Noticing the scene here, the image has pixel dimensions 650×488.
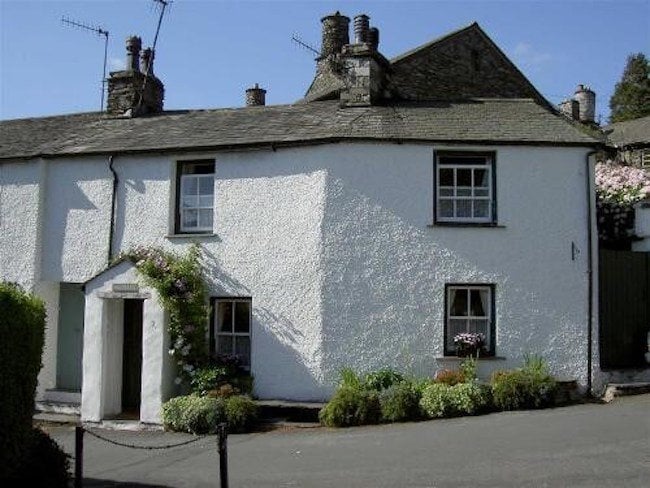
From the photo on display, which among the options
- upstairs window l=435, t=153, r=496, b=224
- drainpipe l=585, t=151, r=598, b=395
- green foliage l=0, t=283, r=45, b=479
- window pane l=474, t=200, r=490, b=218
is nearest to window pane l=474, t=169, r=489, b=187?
upstairs window l=435, t=153, r=496, b=224

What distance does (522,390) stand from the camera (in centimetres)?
1259

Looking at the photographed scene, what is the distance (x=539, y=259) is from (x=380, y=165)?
3.54 metres

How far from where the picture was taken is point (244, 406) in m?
12.8

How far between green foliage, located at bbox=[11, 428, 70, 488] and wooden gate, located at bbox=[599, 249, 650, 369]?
10.4m

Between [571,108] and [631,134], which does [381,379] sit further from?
[631,134]

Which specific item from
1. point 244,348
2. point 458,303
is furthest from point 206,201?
point 458,303

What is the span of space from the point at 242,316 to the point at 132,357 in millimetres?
2723

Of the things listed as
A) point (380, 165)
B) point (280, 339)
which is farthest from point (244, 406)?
Answer: point (380, 165)

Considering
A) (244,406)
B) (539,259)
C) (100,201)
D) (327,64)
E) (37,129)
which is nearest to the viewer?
(244,406)

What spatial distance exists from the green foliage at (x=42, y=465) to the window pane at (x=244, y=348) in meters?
5.81

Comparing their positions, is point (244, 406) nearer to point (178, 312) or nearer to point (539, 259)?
point (178, 312)

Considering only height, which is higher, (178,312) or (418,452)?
(178,312)

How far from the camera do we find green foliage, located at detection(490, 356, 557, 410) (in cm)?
1258

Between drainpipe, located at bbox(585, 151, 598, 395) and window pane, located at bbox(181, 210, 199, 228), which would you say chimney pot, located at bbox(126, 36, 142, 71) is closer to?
window pane, located at bbox(181, 210, 199, 228)
